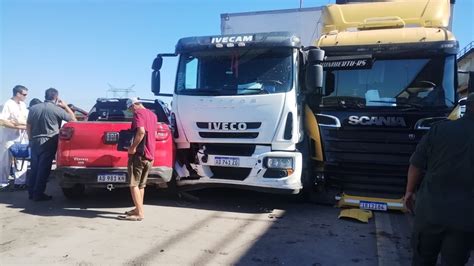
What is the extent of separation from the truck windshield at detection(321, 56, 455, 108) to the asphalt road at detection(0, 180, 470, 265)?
1.71 metres

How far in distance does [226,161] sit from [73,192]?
2.74m

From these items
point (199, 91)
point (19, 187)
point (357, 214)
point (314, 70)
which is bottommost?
point (19, 187)

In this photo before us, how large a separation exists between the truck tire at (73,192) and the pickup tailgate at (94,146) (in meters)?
0.84

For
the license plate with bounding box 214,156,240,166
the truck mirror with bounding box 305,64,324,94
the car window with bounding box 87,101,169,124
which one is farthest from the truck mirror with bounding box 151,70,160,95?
the truck mirror with bounding box 305,64,324,94

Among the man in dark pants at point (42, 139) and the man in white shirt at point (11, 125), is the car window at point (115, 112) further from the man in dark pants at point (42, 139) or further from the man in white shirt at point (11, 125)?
the man in dark pants at point (42, 139)

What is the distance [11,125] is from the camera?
7898mm

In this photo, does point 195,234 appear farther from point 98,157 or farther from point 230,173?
point 98,157

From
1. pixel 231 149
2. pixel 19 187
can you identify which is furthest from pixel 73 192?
pixel 231 149

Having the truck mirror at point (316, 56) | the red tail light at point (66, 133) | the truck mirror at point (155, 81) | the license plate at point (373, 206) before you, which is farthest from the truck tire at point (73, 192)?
the license plate at point (373, 206)

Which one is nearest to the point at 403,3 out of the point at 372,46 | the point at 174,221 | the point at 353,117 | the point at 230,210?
the point at 372,46

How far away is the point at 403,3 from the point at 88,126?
18.5 feet

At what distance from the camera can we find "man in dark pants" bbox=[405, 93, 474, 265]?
3.16m

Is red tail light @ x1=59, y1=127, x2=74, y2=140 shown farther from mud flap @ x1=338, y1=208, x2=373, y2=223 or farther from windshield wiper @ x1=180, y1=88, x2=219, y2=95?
mud flap @ x1=338, y1=208, x2=373, y2=223

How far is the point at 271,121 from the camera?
6.25 m
